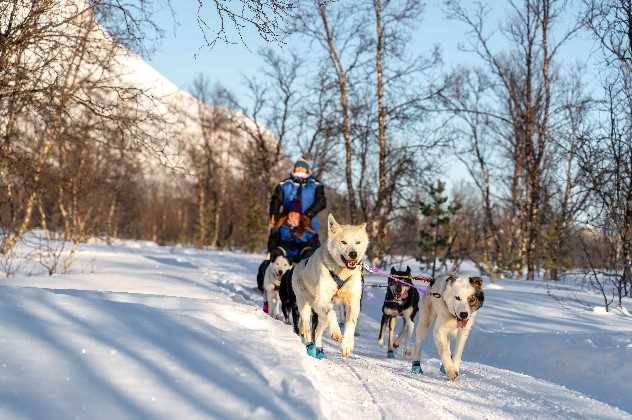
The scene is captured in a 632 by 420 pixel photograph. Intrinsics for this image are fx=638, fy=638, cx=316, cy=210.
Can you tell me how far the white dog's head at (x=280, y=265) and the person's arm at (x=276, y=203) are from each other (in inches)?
23.2

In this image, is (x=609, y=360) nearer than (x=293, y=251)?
Yes

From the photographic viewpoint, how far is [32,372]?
2.97 meters

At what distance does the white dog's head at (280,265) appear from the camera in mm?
8047

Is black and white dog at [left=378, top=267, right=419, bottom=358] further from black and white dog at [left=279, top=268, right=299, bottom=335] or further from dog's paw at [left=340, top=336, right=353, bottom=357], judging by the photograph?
dog's paw at [left=340, top=336, right=353, bottom=357]

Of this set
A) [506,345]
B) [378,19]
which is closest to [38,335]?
[506,345]

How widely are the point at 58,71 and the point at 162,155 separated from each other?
5.06ft

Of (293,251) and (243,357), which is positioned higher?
(293,251)

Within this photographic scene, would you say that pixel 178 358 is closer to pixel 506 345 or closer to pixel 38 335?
pixel 38 335

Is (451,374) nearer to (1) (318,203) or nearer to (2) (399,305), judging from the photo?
(2) (399,305)

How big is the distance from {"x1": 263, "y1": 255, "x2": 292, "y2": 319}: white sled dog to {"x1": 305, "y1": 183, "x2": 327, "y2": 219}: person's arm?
823mm

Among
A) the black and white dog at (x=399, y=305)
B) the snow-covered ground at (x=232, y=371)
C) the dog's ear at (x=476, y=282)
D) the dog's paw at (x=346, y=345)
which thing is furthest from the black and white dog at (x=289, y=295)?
the dog's ear at (x=476, y=282)

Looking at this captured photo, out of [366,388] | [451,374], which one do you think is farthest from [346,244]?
[366,388]

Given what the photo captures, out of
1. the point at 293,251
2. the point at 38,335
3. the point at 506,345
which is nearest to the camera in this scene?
the point at 38,335

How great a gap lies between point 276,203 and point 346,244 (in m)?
2.39
